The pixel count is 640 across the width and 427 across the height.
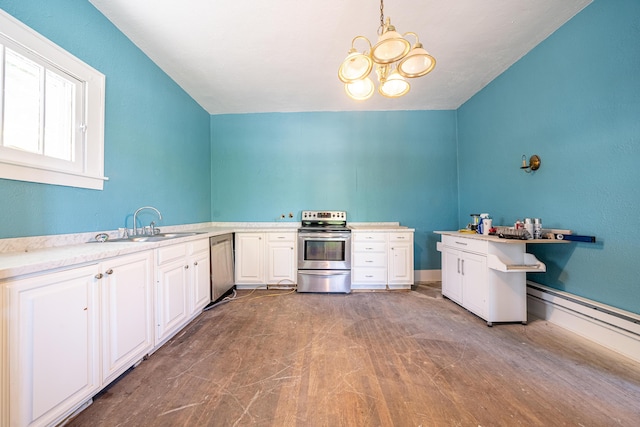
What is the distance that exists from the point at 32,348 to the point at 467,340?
9.52ft

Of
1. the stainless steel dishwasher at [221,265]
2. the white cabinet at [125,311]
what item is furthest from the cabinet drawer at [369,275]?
the white cabinet at [125,311]

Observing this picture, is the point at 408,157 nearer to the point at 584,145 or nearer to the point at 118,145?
the point at 584,145

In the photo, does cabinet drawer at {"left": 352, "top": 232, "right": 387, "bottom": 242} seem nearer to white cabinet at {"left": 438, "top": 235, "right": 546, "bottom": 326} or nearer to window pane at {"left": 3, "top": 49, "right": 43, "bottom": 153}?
white cabinet at {"left": 438, "top": 235, "right": 546, "bottom": 326}

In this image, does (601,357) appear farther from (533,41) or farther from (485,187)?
(533,41)

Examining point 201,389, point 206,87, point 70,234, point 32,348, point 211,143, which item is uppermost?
point 206,87

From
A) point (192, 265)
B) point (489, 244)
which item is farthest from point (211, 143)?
point (489, 244)

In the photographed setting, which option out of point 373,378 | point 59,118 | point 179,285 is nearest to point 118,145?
point 59,118

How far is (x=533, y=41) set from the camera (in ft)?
7.59

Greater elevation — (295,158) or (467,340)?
(295,158)

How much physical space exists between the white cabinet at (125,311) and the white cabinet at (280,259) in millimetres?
1730

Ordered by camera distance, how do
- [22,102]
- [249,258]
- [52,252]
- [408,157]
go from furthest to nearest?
[408,157] < [249,258] < [22,102] < [52,252]

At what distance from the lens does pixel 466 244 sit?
2.55m

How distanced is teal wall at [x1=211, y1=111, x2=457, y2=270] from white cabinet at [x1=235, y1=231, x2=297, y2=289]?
64 centimetres

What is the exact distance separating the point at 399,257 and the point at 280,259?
1837 millimetres
